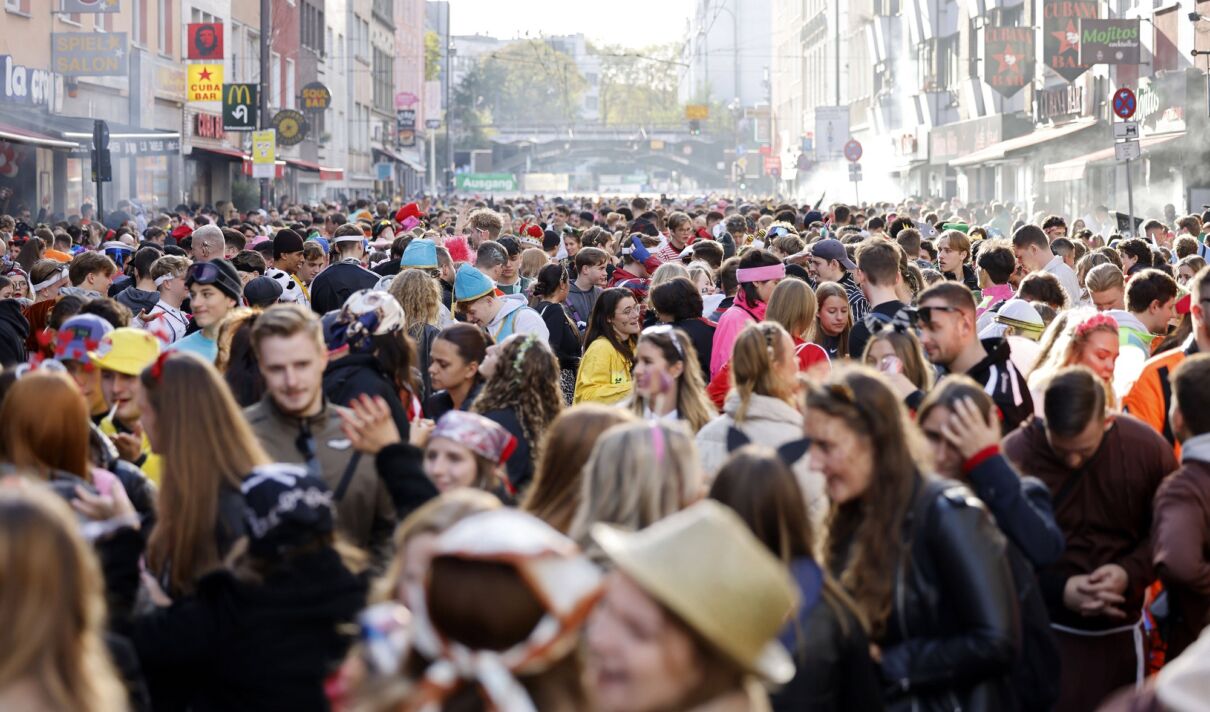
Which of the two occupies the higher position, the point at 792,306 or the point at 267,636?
the point at 792,306

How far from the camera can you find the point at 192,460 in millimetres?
4633

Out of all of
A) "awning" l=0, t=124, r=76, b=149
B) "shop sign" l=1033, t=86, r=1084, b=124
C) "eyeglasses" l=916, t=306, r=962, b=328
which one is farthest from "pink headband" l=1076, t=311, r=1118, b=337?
"shop sign" l=1033, t=86, r=1084, b=124

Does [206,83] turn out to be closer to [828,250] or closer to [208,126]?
[208,126]

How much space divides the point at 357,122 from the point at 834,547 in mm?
78249

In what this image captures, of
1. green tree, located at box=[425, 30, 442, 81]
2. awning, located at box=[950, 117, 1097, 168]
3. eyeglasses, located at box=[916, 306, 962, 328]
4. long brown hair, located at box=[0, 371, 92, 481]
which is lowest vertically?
long brown hair, located at box=[0, 371, 92, 481]

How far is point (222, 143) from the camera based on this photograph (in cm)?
4781

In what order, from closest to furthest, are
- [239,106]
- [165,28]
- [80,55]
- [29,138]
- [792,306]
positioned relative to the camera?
[792,306] < [29,138] < [80,55] < [239,106] < [165,28]

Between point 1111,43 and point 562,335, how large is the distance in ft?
87.1

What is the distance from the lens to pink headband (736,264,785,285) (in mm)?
9875

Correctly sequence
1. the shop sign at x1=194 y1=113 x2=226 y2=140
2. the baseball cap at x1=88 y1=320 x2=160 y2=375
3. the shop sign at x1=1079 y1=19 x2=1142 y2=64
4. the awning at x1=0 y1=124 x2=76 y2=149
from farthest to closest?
the shop sign at x1=194 y1=113 x2=226 y2=140, the shop sign at x1=1079 y1=19 x2=1142 y2=64, the awning at x1=0 y1=124 x2=76 y2=149, the baseball cap at x1=88 y1=320 x2=160 y2=375

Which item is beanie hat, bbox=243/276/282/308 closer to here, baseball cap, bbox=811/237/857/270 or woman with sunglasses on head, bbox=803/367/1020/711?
baseball cap, bbox=811/237/857/270

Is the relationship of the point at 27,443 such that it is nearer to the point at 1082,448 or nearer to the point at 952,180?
the point at 1082,448

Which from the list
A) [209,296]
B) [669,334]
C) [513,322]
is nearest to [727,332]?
[513,322]

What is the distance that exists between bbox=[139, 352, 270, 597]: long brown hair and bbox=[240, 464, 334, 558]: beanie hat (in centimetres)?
52
